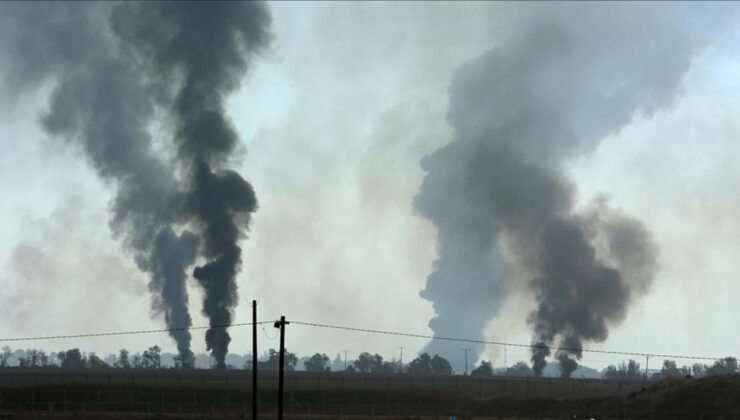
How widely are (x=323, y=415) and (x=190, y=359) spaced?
8596 centimetres

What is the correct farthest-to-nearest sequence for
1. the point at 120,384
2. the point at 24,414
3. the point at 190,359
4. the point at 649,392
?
the point at 190,359 < the point at 120,384 < the point at 649,392 < the point at 24,414

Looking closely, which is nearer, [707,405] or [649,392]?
[707,405]

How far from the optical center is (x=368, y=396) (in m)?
105

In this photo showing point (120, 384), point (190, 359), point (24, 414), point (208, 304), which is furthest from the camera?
point (190, 359)

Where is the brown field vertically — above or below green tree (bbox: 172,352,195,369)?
below

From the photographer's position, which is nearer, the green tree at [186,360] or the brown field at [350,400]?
the brown field at [350,400]

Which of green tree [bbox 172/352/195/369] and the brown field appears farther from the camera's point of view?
green tree [bbox 172/352/195/369]

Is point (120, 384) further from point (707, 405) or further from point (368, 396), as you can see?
point (707, 405)

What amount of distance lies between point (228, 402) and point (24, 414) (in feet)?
70.0

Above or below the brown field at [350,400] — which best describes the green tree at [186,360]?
above

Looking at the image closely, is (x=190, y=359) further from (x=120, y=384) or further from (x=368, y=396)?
(x=368, y=396)

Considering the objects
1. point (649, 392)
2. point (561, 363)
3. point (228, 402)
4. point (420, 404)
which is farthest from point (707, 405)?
point (561, 363)

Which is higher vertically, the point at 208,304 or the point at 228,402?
the point at 208,304

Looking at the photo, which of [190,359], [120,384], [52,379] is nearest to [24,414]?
[120,384]
